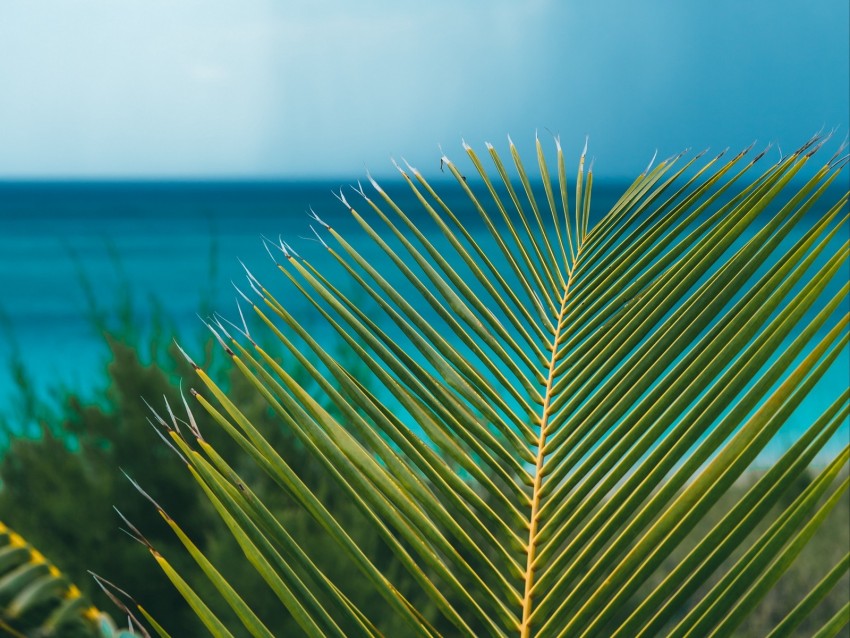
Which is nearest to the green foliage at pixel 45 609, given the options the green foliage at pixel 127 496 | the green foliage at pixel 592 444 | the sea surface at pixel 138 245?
the green foliage at pixel 592 444

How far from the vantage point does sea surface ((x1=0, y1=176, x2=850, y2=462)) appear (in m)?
5.39

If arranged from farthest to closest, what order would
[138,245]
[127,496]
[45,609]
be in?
[138,245]
[127,496]
[45,609]

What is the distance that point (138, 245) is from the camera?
802cm

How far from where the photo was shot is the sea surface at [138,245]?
17.7 ft

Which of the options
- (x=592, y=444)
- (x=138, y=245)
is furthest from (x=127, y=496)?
(x=138, y=245)

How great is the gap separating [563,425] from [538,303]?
0.30 feet

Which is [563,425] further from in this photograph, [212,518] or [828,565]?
[828,565]

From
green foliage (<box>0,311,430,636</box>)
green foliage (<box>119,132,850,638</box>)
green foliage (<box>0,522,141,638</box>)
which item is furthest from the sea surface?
green foliage (<box>0,522,141,638</box>)

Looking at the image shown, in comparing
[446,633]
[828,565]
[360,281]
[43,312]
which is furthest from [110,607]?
[43,312]

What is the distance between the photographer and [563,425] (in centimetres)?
51

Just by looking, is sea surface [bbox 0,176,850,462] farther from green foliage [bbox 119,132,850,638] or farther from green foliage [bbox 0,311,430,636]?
green foliage [bbox 119,132,850,638]

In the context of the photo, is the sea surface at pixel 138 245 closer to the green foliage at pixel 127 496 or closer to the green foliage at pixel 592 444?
the green foliage at pixel 127 496

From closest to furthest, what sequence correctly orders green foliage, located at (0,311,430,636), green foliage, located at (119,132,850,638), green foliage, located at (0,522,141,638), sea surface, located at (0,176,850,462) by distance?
green foliage, located at (0,522,141,638), green foliage, located at (119,132,850,638), green foliage, located at (0,311,430,636), sea surface, located at (0,176,850,462)

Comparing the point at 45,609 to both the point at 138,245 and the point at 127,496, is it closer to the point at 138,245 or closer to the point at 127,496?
the point at 127,496
